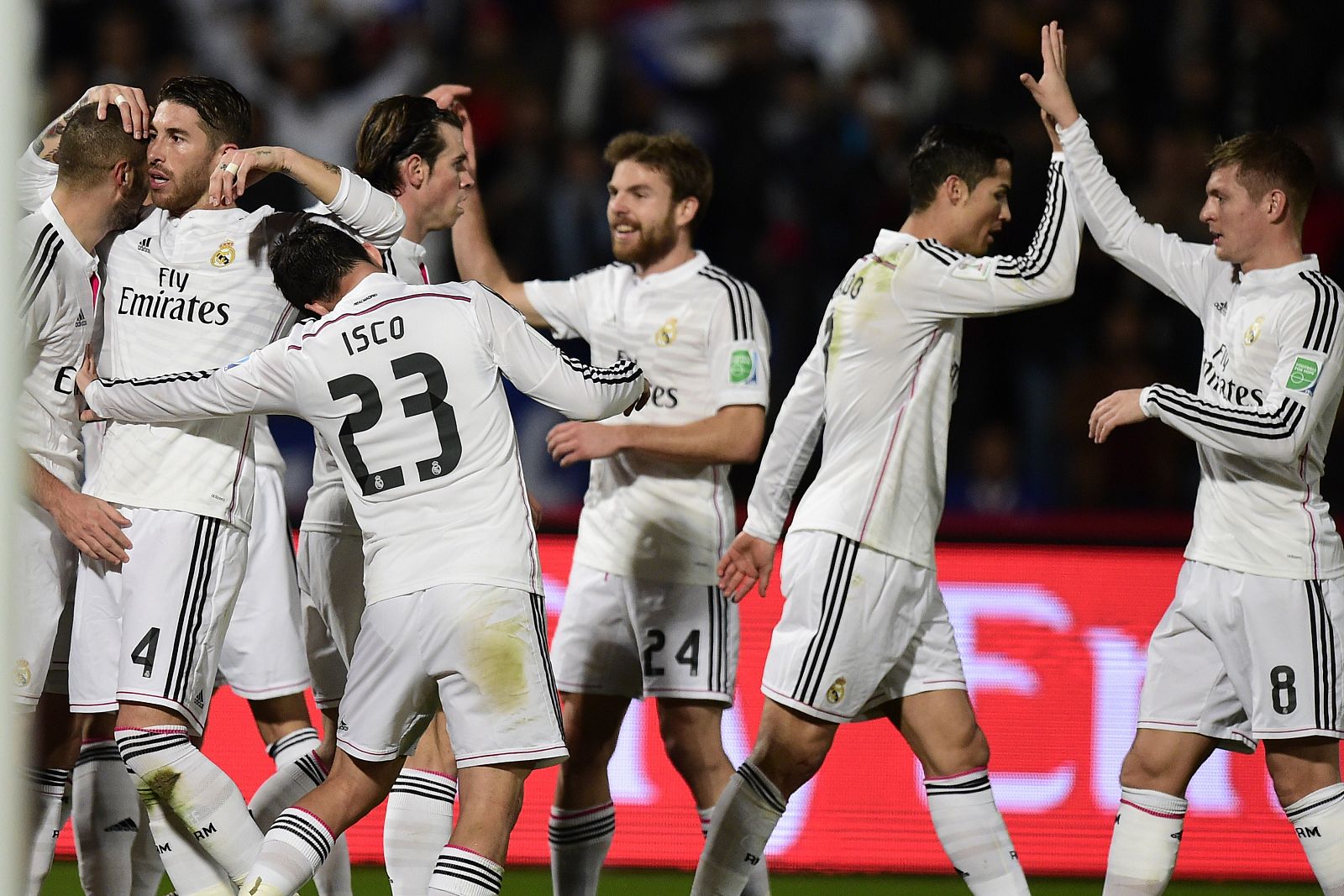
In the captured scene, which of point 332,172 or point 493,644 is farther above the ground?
point 332,172

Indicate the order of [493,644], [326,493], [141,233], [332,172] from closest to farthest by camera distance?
[493,644] < [332,172] < [141,233] < [326,493]

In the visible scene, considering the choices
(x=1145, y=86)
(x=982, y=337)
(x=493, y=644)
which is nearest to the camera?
(x=493, y=644)

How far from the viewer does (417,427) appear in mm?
3791

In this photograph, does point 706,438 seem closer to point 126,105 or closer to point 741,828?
point 741,828

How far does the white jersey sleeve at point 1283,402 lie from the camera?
4.03 m

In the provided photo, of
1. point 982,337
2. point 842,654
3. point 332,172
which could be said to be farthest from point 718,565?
point 982,337

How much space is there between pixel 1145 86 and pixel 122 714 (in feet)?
23.3

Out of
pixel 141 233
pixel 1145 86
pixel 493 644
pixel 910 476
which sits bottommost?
pixel 493 644

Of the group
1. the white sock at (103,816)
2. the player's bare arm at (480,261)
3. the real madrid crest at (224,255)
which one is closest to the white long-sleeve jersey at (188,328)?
the real madrid crest at (224,255)

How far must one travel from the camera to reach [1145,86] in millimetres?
9203

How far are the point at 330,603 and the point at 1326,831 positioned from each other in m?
2.81

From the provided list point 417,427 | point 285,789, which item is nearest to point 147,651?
point 285,789

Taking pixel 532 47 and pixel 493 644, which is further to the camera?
pixel 532 47

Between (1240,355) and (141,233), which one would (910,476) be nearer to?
(1240,355)
